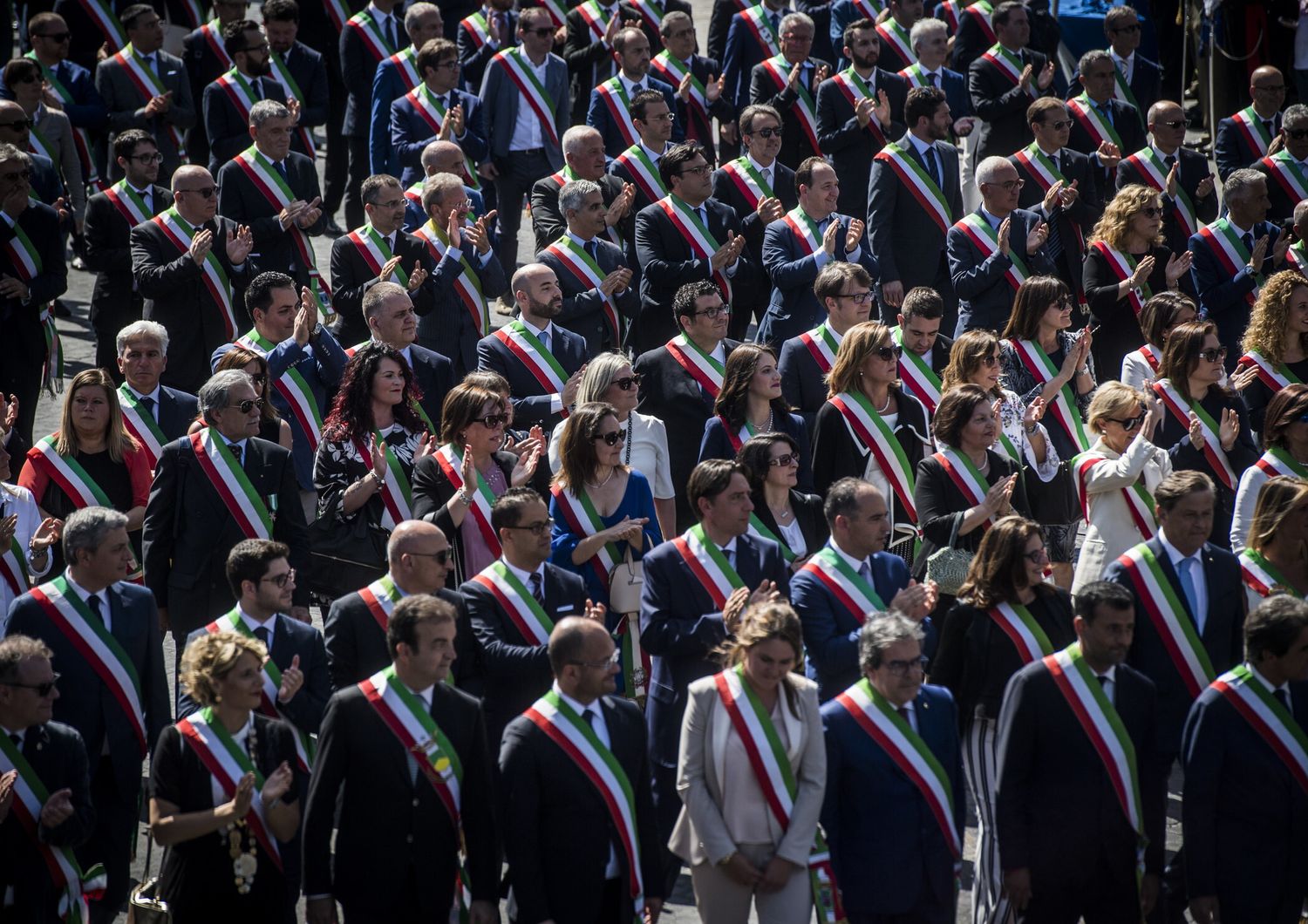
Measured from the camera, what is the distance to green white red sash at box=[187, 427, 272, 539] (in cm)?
806

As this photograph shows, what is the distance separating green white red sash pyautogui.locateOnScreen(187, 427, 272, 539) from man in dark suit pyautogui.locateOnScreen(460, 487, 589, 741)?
Answer: 123cm

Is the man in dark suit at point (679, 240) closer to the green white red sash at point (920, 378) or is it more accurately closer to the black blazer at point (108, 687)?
the green white red sash at point (920, 378)

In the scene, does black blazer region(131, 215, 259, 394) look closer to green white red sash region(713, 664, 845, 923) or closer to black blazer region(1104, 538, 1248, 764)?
green white red sash region(713, 664, 845, 923)

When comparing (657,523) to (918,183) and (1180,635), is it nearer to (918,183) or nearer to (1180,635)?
(1180,635)

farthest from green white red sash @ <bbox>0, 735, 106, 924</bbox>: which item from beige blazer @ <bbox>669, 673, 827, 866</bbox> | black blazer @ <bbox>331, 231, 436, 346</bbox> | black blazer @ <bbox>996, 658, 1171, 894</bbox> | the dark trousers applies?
the dark trousers

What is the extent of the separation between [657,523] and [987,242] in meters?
3.67

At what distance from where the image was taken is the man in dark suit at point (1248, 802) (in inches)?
254

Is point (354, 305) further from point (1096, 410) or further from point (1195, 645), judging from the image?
point (1195, 645)

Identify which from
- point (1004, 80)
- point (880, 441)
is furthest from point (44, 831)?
point (1004, 80)

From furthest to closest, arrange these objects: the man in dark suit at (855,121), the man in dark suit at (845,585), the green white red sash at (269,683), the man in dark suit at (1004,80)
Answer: the man in dark suit at (1004,80) → the man in dark suit at (855,121) → the man in dark suit at (845,585) → the green white red sash at (269,683)

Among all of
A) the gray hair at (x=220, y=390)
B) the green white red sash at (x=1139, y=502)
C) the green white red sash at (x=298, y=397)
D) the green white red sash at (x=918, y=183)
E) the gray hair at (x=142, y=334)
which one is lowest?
the green white red sash at (x=1139, y=502)

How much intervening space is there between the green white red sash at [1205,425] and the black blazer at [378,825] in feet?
13.8

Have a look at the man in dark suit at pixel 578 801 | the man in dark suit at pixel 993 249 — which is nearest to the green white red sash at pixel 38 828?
the man in dark suit at pixel 578 801

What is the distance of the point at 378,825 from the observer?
6.30m
